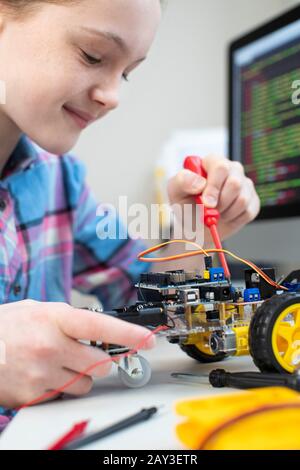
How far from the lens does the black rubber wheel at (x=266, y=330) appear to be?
422 mm

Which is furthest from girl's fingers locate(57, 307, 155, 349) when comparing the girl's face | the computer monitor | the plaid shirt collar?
the computer monitor

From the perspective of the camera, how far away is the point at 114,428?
1.06 ft

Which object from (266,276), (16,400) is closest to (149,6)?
(266,276)

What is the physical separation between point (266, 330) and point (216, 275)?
84 mm

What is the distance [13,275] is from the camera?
0.81m

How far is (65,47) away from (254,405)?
0.51 m

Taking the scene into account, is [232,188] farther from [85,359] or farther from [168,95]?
[168,95]

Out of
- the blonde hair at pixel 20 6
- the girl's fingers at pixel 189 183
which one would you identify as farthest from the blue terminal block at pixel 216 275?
the blonde hair at pixel 20 6

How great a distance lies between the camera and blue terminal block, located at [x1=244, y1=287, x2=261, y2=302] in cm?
47

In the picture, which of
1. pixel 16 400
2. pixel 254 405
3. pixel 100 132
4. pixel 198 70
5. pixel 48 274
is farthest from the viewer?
pixel 198 70

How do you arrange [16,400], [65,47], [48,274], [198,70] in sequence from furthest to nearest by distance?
[198,70]
[48,274]
[65,47]
[16,400]

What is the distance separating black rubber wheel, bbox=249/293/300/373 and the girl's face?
1.27ft

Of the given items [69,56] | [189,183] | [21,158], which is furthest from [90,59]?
[21,158]

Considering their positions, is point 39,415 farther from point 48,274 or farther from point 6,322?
point 48,274
